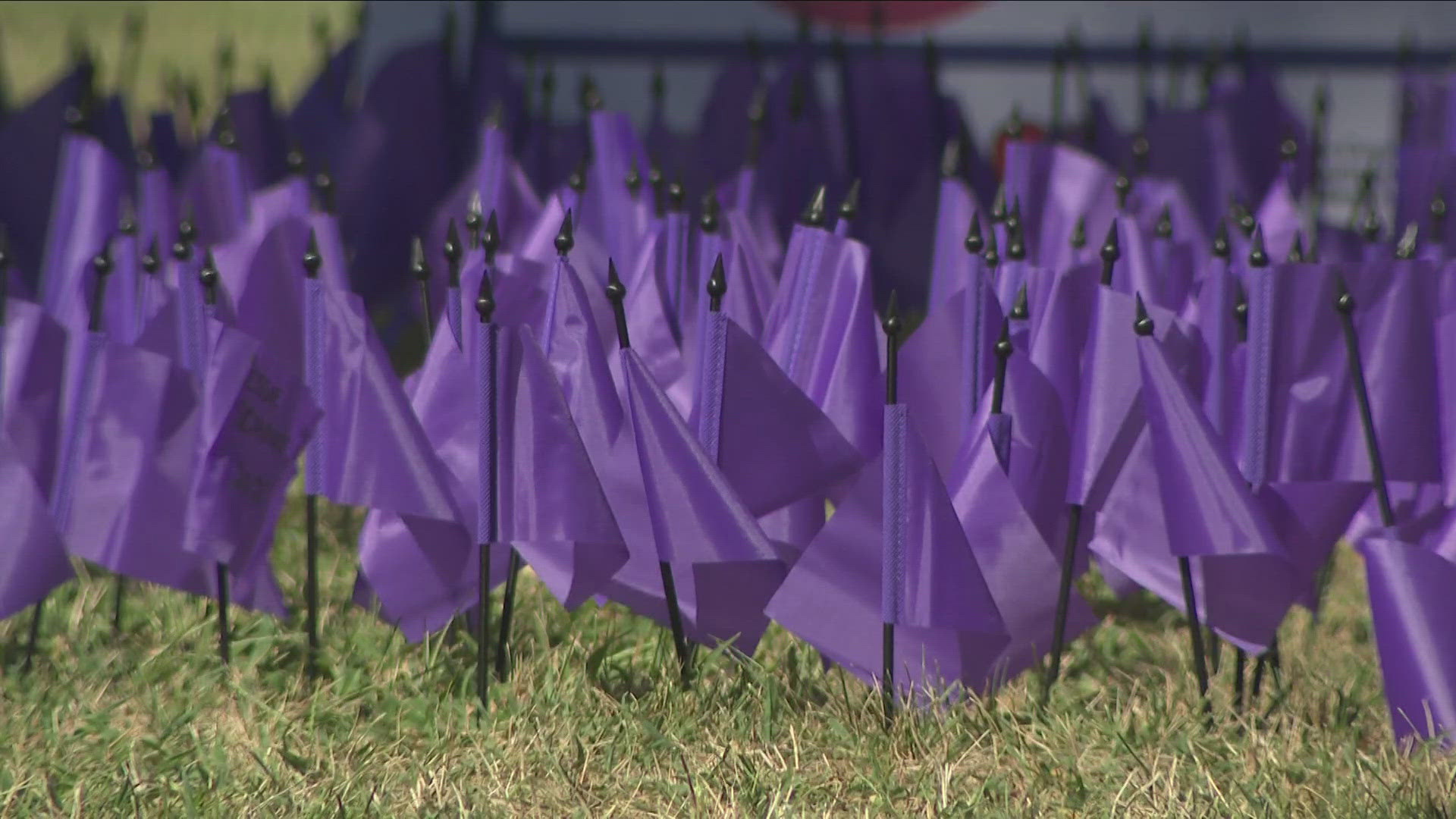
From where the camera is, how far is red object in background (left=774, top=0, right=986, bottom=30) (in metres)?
6.25

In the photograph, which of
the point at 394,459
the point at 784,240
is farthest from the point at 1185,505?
the point at 784,240

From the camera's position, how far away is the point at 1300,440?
2801 mm

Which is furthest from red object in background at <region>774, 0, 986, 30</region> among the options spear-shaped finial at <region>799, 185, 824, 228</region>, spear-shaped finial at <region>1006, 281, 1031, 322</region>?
spear-shaped finial at <region>1006, 281, 1031, 322</region>

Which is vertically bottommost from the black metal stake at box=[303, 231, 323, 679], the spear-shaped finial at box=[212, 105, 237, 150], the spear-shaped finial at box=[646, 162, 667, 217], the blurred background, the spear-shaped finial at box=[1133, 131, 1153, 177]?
the black metal stake at box=[303, 231, 323, 679]

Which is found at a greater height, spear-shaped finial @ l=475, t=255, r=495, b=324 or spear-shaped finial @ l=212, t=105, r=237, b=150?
spear-shaped finial @ l=212, t=105, r=237, b=150

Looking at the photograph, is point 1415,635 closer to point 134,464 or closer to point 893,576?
point 893,576

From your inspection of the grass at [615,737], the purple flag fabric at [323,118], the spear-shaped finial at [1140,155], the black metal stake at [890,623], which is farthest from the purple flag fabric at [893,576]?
the purple flag fabric at [323,118]

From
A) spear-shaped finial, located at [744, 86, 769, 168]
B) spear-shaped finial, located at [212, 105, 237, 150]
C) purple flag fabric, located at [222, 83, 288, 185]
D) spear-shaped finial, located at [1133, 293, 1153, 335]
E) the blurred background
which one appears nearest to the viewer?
spear-shaped finial, located at [1133, 293, 1153, 335]

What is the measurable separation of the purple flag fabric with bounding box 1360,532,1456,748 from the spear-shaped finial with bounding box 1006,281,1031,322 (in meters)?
0.67

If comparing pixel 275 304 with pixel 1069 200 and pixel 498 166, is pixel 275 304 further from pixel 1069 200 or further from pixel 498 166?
pixel 1069 200

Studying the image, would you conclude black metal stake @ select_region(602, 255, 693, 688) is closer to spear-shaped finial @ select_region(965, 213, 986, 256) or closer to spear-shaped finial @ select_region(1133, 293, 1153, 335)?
spear-shaped finial @ select_region(965, 213, 986, 256)

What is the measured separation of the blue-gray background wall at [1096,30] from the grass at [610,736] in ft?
11.6

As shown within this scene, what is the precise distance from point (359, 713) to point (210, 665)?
14.1 inches

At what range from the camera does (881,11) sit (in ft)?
20.5
